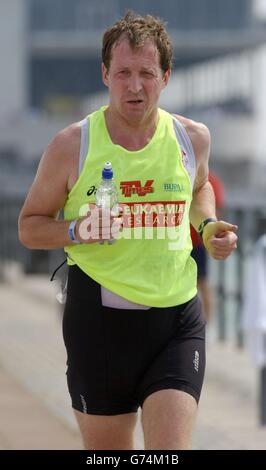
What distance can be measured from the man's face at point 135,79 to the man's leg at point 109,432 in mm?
915

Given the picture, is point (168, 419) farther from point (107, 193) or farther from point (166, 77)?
point (166, 77)

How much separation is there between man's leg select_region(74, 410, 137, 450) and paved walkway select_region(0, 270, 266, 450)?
7.99 ft

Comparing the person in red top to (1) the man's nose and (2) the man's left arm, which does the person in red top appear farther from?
(1) the man's nose

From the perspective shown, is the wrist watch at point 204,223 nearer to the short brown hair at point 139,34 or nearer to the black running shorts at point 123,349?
the black running shorts at point 123,349

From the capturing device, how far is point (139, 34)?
3896mm

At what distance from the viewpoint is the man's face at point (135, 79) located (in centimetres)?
388

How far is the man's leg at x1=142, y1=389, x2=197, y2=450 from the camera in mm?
3754

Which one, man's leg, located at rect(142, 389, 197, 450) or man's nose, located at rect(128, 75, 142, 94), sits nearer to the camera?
man's leg, located at rect(142, 389, 197, 450)

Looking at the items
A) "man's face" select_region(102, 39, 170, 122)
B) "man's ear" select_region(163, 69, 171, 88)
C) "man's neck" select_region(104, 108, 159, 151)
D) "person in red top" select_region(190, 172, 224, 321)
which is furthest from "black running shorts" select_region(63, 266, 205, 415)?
"person in red top" select_region(190, 172, 224, 321)

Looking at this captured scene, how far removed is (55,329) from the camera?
12.3 m

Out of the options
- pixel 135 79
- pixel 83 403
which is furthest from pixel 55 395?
pixel 135 79

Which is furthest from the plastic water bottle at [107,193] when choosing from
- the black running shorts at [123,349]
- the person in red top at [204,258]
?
the person in red top at [204,258]

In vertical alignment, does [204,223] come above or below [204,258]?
above

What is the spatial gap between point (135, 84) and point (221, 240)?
1.75 feet
